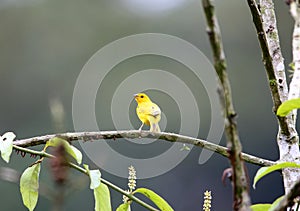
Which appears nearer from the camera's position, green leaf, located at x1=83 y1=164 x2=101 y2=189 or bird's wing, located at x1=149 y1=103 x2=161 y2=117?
green leaf, located at x1=83 y1=164 x2=101 y2=189

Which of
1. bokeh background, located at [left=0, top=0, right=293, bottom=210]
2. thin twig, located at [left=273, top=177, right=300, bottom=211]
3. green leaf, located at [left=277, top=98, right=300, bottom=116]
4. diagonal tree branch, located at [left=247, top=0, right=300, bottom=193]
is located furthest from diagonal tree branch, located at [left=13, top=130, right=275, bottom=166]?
bokeh background, located at [left=0, top=0, right=293, bottom=210]

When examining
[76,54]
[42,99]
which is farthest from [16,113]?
[76,54]

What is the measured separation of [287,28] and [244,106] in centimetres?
116

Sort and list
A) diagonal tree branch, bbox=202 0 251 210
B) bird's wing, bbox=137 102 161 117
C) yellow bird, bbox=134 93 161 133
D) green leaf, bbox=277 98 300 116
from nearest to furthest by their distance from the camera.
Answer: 1. diagonal tree branch, bbox=202 0 251 210
2. green leaf, bbox=277 98 300 116
3. yellow bird, bbox=134 93 161 133
4. bird's wing, bbox=137 102 161 117

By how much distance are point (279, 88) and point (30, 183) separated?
12.5 inches

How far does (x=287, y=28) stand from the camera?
782 cm

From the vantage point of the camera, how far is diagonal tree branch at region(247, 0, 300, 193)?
0.65 meters

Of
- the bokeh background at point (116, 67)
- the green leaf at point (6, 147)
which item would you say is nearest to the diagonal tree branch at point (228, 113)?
the green leaf at point (6, 147)

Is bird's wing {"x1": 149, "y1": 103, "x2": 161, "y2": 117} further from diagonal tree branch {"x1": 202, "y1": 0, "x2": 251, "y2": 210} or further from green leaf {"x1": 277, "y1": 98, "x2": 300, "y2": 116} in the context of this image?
diagonal tree branch {"x1": 202, "y1": 0, "x2": 251, "y2": 210}

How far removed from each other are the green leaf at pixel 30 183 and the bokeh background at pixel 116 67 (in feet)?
15.5

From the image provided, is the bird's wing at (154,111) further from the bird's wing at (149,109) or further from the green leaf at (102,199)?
the green leaf at (102,199)

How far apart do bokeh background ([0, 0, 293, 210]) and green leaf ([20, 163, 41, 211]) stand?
4.74 meters

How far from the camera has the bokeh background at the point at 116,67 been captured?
6578mm

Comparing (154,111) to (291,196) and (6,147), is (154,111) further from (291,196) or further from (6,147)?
(291,196)
